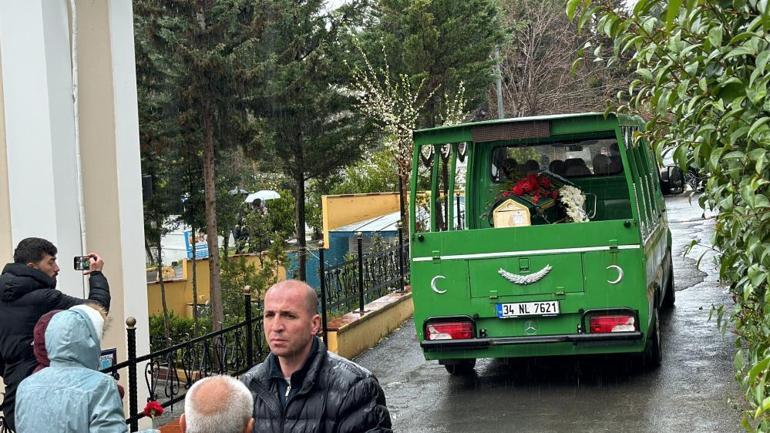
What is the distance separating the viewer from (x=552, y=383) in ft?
34.3

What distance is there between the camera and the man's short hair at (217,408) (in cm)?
334

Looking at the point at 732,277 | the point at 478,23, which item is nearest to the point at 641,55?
the point at 732,277

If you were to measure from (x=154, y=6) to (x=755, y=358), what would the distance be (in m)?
21.8

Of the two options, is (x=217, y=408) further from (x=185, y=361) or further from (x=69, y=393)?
(x=185, y=361)

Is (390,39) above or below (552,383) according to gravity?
above

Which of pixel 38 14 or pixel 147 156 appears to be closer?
pixel 38 14

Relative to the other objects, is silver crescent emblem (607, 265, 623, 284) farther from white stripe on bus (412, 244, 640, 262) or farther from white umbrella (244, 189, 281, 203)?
white umbrella (244, 189, 281, 203)

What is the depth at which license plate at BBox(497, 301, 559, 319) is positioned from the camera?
31.2 ft

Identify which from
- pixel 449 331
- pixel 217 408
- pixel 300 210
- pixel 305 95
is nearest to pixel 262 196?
pixel 300 210

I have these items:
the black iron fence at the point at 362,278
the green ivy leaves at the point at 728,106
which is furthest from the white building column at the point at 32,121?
the green ivy leaves at the point at 728,106

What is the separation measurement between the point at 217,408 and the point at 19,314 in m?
3.38

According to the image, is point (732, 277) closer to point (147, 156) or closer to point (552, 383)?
point (552, 383)

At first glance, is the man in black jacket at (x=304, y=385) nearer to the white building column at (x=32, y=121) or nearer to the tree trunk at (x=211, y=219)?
the white building column at (x=32, y=121)

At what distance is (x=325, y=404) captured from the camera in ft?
13.3
